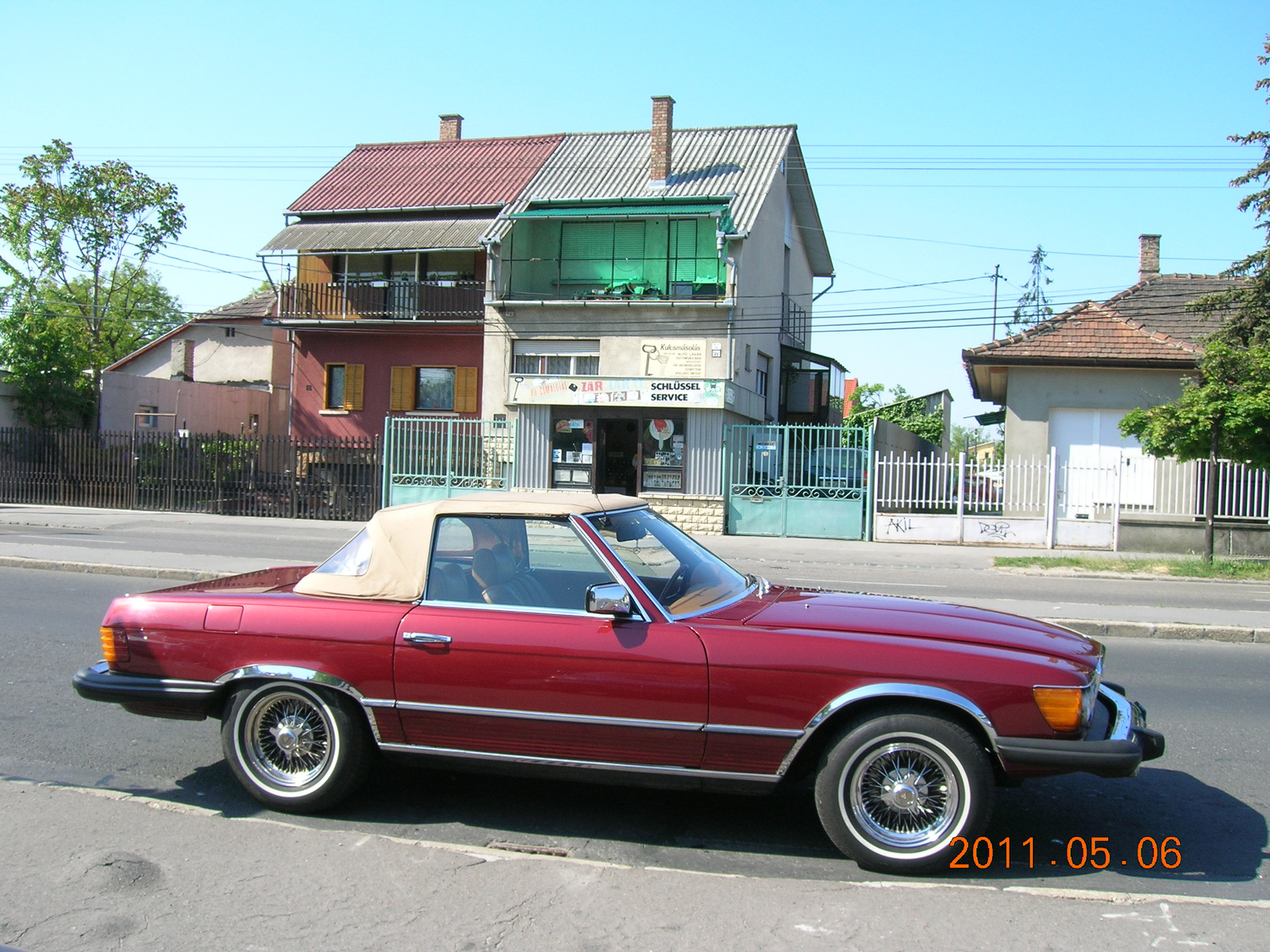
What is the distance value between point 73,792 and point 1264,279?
23.7m

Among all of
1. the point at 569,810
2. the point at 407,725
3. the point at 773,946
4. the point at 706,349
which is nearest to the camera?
the point at 773,946

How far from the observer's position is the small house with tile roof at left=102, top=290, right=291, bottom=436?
35.1 metres

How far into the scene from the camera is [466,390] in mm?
29828

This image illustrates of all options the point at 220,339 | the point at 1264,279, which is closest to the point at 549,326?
the point at 1264,279

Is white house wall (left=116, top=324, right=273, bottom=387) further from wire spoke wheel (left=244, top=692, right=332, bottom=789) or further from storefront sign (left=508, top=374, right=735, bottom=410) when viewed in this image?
wire spoke wheel (left=244, top=692, right=332, bottom=789)

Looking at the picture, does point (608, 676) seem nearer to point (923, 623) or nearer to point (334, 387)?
point (923, 623)

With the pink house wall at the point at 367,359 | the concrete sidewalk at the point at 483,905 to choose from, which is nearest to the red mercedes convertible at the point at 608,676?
the concrete sidewalk at the point at 483,905

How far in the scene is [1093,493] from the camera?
2020 centimetres

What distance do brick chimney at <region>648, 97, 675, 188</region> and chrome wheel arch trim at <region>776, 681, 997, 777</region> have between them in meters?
24.7

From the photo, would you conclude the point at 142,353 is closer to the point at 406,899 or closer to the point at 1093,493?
the point at 1093,493

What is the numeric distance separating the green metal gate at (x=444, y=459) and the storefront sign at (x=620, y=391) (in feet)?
3.43

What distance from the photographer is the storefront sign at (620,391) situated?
22.5 m

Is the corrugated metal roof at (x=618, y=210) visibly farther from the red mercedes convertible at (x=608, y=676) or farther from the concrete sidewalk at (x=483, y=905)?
the concrete sidewalk at (x=483, y=905)

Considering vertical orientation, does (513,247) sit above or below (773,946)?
above
